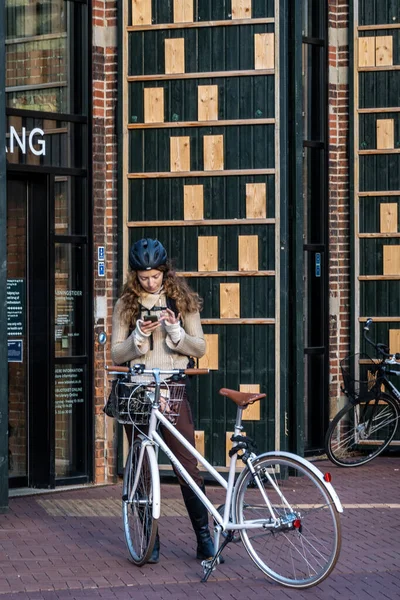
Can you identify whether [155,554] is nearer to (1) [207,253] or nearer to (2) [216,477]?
(2) [216,477]

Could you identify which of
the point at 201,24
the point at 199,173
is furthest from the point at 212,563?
the point at 201,24

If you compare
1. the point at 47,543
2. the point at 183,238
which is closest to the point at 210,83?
the point at 183,238

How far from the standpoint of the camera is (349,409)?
11992mm

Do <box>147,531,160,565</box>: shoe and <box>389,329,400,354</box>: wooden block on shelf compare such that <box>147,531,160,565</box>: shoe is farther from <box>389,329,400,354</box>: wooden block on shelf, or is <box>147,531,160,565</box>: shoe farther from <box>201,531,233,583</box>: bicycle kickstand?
<box>389,329,400,354</box>: wooden block on shelf

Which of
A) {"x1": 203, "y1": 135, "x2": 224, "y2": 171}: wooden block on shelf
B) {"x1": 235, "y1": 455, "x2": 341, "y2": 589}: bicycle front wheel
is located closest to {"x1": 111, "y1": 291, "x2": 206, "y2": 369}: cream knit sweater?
{"x1": 235, "y1": 455, "x2": 341, "y2": 589}: bicycle front wheel

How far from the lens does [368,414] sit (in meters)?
12.1

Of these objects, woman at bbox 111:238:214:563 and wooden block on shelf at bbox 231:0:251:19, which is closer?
woman at bbox 111:238:214:563

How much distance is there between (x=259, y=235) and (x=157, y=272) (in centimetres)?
328

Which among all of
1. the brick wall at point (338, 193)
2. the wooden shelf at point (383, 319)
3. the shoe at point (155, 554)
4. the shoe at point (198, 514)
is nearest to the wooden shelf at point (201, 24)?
the brick wall at point (338, 193)

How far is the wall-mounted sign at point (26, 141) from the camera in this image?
10312mm

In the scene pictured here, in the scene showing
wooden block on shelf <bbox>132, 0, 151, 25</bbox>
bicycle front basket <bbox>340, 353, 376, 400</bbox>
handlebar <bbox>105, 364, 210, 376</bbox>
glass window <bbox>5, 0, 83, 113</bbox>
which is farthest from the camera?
bicycle front basket <bbox>340, 353, 376, 400</bbox>

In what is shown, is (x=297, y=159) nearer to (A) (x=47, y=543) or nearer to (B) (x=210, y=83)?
(B) (x=210, y=83)

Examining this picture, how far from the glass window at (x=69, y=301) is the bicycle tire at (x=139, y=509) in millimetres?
3205

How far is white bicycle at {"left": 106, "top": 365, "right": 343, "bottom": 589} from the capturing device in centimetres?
677
